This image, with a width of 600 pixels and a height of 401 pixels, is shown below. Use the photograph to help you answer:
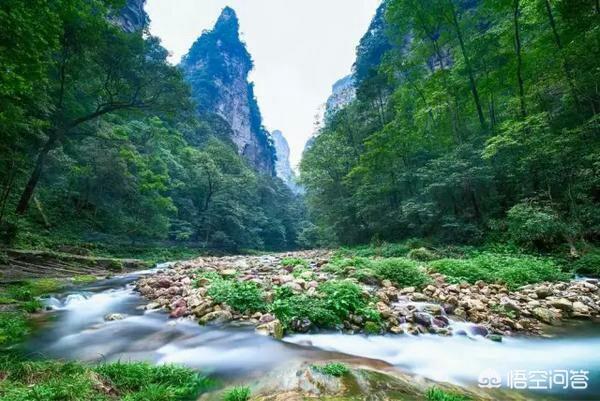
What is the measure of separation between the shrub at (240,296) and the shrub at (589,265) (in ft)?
30.8

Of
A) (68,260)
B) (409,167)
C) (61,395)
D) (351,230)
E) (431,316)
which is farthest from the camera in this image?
(351,230)

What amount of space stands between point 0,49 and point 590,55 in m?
17.0

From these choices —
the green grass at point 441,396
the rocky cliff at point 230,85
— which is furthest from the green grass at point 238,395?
the rocky cliff at point 230,85

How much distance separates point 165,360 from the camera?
423 cm

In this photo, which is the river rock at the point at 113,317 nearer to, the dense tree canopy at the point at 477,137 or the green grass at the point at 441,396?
the green grass at the point at 441,396

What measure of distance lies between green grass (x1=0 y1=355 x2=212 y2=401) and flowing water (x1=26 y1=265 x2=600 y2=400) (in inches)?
22.8

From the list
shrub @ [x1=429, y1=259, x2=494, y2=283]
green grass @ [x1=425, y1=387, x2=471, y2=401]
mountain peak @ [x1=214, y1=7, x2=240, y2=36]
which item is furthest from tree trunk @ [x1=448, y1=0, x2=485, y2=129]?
mountain peak @ [x1=214, y1=7, x2=240, y2=36]

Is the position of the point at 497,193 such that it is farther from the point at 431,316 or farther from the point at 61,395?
the point at 61,395

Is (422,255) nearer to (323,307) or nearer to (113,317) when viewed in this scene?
(323,307)

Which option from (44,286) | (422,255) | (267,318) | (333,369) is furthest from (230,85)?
(333,369)

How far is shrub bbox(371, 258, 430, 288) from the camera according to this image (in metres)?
7.93

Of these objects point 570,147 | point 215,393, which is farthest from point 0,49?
point 570,147

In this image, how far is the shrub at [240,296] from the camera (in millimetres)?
6125

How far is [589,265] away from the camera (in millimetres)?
8664
